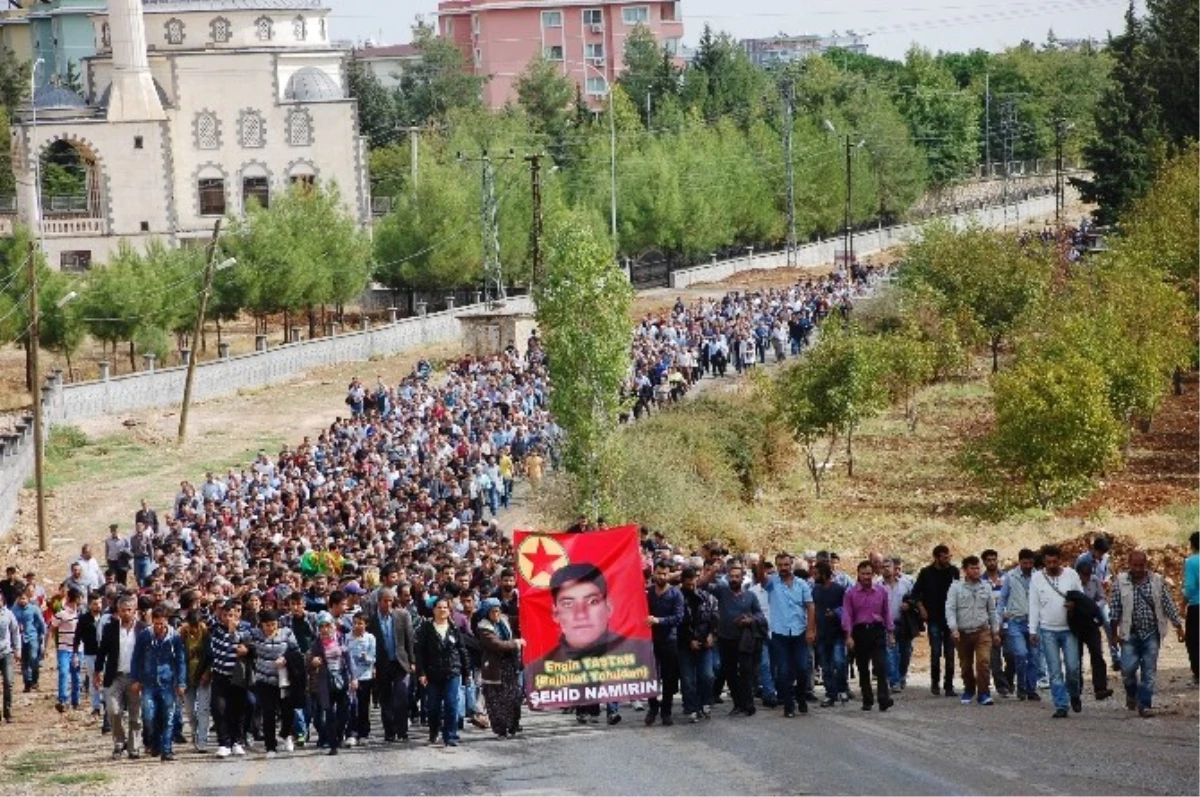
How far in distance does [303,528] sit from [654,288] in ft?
202

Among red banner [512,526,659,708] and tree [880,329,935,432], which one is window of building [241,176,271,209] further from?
red banner [512,526,659,708]

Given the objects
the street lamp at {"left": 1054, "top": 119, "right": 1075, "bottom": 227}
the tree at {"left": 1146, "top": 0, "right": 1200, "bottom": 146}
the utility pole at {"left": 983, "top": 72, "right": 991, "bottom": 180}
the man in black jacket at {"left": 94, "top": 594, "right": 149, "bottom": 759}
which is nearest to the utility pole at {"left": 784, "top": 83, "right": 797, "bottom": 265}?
the street lamp at {"left": 1054, "top": 119, "right": 1075, "bottom": 227}

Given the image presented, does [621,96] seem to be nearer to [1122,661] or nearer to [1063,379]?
[1063,379]

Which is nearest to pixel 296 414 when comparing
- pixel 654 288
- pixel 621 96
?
pixel 654 288

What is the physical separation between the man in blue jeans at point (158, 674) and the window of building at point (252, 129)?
268ft

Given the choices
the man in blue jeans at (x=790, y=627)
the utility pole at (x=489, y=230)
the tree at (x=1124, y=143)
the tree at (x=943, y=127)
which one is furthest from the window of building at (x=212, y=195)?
the man in blue jeans at (x=790, y=627)

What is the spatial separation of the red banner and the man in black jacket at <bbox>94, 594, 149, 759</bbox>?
10.5 ft

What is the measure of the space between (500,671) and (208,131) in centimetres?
8221

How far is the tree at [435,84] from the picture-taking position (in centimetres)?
14162

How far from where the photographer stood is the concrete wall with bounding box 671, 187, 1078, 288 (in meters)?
94.6

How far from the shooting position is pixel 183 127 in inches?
3925

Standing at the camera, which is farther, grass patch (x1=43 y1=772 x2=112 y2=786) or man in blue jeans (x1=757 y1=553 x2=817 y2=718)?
man in blue jeans (x1=757 y1=553 x2=817 y2=718)

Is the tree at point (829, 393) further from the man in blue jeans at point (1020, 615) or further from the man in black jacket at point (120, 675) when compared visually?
the man in black jacket at point (120, 675)

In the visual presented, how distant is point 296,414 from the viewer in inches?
2325
